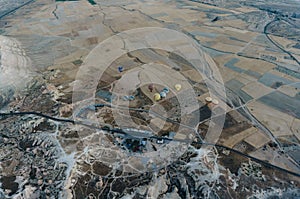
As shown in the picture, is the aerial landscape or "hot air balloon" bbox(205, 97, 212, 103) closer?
the aerial landscape

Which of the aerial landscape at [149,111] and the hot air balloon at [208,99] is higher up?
the hot air balloon at [208,99]

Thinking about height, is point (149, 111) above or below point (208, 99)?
below

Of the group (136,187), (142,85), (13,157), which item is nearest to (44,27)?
(142,85)

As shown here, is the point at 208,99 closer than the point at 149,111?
No

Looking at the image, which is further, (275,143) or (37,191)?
(275,143)

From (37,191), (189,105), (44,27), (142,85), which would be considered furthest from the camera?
(44,27)

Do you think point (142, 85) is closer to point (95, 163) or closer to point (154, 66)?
point (154, 66)

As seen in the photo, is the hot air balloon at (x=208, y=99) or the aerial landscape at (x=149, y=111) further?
the hot air balloon at (x=208, y=99)

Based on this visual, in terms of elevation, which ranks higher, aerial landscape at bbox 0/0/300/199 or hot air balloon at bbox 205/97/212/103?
hot air balloon at bbox 205/97/212/103
